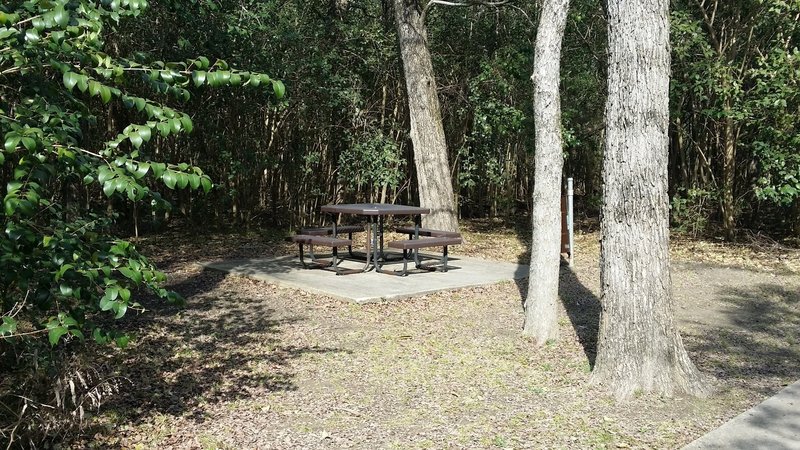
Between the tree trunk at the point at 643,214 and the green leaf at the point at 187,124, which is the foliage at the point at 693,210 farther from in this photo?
the green leaf at the point at 187,124

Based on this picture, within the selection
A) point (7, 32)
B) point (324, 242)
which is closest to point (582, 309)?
point (324, 242)

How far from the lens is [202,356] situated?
5.77m

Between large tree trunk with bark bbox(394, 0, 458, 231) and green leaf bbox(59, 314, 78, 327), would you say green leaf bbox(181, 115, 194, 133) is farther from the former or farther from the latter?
large tree trunk with bark bbox(394, 0, 458, 231)

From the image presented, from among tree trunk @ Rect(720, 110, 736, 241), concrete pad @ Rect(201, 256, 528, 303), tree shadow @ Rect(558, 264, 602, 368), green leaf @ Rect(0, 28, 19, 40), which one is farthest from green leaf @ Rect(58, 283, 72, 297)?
tree trunk @ Rect(720, 110, 736, 241)

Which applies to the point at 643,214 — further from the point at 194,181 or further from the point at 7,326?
the point at 7,326

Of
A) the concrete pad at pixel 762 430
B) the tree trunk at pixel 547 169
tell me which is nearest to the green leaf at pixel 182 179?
the concrete pad at pixel 762 430

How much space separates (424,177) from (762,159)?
5.78m

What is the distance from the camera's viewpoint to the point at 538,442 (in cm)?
405

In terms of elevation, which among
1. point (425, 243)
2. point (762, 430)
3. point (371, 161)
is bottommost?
point (762, 430)

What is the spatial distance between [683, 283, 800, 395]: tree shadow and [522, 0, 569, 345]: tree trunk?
1.36 meters

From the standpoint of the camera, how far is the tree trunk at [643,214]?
479 cm

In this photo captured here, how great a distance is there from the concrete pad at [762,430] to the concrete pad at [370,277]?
425 cm

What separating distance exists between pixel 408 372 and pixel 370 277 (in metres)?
3.89

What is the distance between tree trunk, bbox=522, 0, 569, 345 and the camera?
6.23 metres
